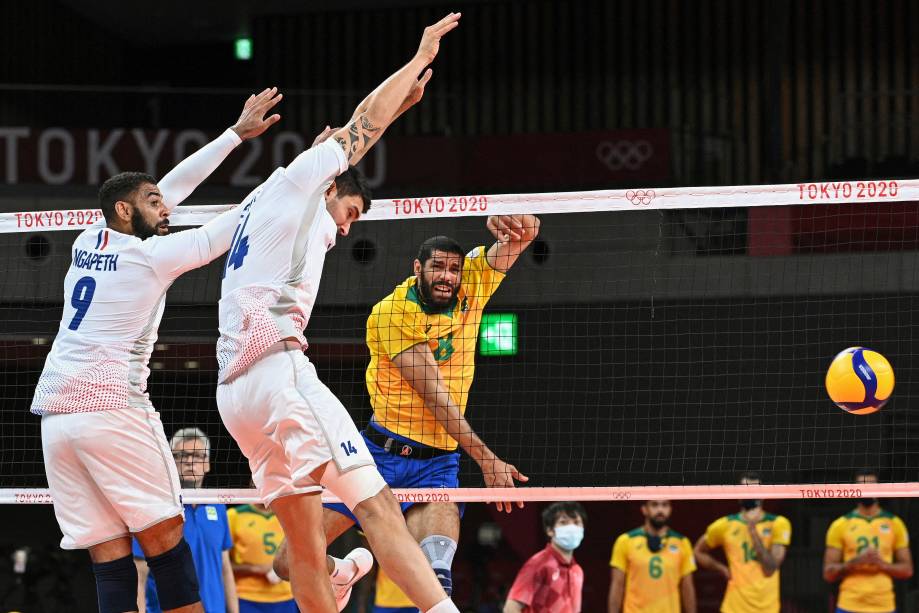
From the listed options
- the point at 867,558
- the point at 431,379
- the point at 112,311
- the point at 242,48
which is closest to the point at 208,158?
the point at 112,311

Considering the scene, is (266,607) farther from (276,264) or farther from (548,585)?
(276,264)

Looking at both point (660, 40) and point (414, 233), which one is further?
point (660, 40)

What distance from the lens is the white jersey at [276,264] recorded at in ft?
17.6

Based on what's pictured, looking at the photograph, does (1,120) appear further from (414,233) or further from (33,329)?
(414,233)

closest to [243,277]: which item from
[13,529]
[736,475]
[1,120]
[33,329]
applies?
[33,329]

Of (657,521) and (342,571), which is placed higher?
(342,571)

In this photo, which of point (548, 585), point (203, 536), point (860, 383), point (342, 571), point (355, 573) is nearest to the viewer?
point (342, 571)

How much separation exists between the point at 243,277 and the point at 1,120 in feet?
38.8

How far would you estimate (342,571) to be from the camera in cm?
606

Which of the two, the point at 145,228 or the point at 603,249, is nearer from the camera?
the point at 145,228

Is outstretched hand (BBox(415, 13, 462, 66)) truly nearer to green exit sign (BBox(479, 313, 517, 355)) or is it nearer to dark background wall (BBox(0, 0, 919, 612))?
dark background wall (BBox(0, 0, 919, 612))

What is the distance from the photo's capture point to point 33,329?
523 inches

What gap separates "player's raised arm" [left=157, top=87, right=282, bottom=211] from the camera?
6664 mm

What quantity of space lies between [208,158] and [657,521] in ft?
22.4
